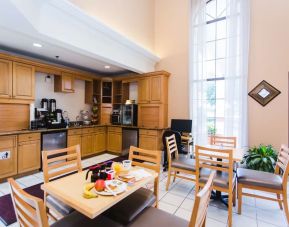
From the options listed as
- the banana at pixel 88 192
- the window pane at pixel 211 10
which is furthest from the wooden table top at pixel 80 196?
the window pane at pixel 211 10

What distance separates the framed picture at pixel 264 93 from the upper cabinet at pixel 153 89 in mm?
2163

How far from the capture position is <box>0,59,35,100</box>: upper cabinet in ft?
11.4

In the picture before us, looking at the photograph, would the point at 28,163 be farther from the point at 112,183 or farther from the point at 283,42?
the point at 283,42

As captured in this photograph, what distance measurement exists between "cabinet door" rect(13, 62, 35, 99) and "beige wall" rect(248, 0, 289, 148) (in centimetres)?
503

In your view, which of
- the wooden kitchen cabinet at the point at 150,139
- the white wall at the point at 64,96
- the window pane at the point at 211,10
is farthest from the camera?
the wooden kitchen cabinet at the point at 150,139

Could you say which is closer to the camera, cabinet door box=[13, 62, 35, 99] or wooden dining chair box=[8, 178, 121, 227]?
wooden dining chair box=[8, 178, 121, 227]

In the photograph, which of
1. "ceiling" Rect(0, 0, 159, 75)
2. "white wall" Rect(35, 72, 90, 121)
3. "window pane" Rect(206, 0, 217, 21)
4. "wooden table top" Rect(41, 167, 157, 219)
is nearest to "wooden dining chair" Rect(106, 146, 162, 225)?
"wooden table top" Rect(41, 167, 157, 219)

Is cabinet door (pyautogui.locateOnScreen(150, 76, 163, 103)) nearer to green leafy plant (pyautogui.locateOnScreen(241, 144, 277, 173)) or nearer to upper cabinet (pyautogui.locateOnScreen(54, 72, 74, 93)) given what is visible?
upper cabinet (pyautogui.locateOnScreen(54, 72, 74, 93))

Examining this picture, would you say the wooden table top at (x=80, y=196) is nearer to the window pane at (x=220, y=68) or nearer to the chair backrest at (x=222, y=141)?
the chair backrest at (x=222, y=141)

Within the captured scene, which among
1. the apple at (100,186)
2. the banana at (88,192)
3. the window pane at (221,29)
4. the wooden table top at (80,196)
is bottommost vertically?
the wooden table top at (80,196)

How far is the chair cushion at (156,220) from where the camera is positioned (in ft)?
4.66

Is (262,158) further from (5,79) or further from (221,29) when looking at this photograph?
(5,79)

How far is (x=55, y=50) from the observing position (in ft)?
12.4

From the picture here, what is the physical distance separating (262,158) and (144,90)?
10.9 feet
